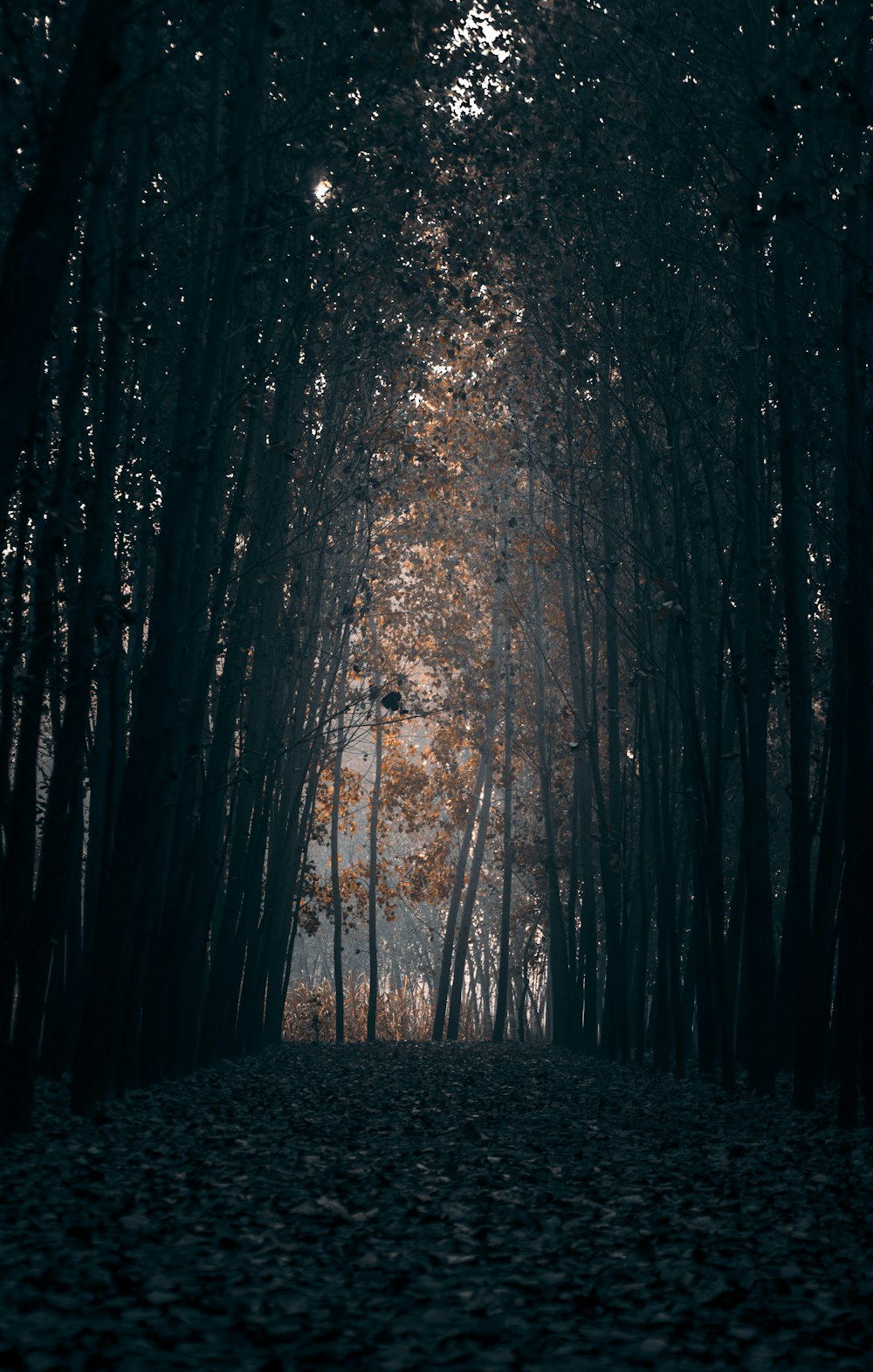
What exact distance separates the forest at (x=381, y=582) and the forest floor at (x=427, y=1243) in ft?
0.13

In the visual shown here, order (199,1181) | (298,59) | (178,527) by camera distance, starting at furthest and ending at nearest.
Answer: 1. (298,59)
2. (178,527)
3. (199,1181)

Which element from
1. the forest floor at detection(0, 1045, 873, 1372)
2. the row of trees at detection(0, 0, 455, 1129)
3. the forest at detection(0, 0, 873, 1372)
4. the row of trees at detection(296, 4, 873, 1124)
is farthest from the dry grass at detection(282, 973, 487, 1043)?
the forest floor at detection(0, 1045, 873, 1372)

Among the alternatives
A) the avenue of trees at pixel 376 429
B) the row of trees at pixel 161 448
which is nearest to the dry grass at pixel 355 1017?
the avenue of trees at pixel 376 429

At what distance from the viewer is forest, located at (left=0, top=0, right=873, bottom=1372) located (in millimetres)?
5387

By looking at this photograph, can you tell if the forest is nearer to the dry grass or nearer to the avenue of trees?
the avenue of trees

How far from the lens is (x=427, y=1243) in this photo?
557 centimetres

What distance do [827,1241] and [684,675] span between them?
379 inches

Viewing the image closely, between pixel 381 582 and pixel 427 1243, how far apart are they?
735 inches

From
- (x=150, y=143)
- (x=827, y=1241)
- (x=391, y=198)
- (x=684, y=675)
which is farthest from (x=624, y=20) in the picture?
(x=827, y=1241)

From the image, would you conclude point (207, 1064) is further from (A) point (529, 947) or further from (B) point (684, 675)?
(A) point (529, 947)

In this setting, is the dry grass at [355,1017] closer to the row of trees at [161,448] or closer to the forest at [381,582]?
the forest at [381,582]

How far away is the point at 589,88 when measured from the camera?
47.2ft

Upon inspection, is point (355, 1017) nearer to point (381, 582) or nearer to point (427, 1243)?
point (381, 582)

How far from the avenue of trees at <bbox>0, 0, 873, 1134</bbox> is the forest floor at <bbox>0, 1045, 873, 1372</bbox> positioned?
4.56 feet
